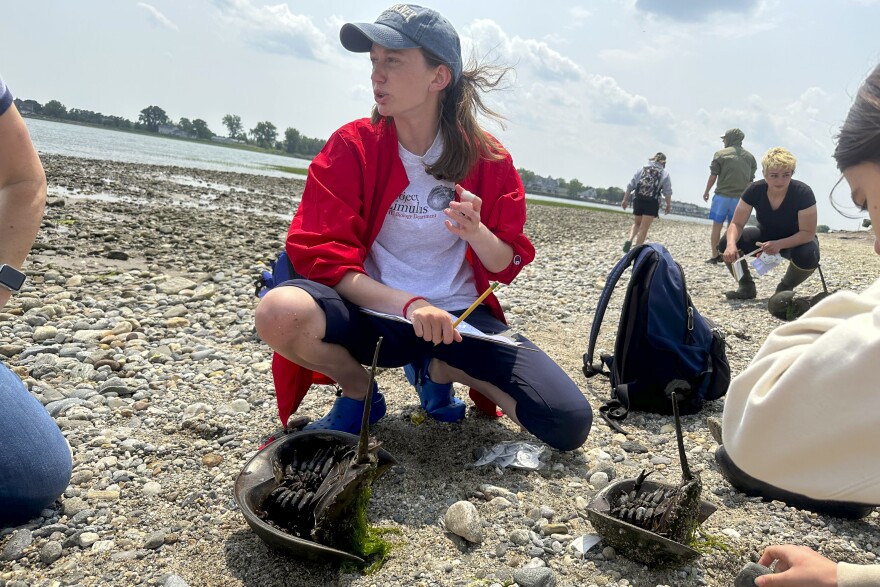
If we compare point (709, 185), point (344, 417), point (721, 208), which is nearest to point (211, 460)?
point (344, 417)

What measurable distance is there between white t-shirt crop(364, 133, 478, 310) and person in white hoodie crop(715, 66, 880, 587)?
200 centimetres

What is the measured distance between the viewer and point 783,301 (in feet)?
20.0

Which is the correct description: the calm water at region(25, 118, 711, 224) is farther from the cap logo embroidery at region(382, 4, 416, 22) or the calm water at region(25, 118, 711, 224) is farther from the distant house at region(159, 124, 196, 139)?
the distant house at region(159, 124, 196, 139)

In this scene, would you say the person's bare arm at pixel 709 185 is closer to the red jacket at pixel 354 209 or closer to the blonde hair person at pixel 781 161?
Answer: the blonde hair person at pixel 781 161

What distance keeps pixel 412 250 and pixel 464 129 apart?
0.66m

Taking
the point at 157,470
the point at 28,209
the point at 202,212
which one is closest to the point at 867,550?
the point at 157,470

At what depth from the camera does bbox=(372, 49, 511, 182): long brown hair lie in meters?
3.12

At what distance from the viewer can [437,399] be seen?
11.0 ft

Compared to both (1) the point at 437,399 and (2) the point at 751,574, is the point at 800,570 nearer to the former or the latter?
(2) the point at 751,574

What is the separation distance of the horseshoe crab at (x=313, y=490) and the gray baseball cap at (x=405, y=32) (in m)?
1.57

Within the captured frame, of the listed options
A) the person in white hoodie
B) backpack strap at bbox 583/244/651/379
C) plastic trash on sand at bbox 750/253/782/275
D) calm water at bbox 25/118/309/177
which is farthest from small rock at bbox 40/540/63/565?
calm water at bbox 25/118/309/177

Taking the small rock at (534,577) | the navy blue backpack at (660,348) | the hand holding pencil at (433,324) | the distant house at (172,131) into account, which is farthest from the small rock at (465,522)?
the distant house at (172,131)

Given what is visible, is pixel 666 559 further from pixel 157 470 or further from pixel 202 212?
pixel 202 212

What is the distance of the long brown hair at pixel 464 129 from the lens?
312cm
